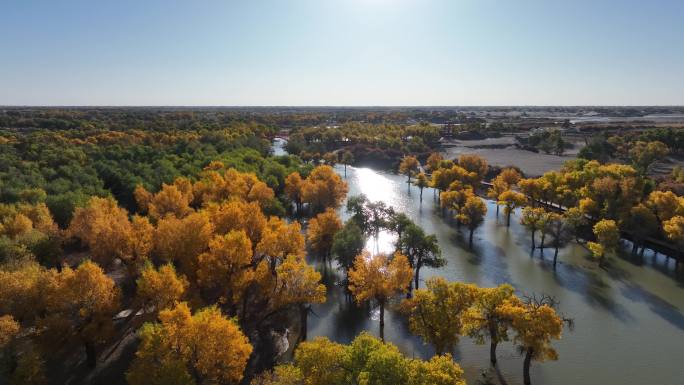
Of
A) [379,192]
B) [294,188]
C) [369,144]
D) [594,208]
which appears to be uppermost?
[369,144]

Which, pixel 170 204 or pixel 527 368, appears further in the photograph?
pixel 170 204

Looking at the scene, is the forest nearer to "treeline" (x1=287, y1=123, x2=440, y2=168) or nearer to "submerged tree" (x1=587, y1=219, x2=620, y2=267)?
"submerged tree" (x1=587, y1=219, x2=620, y2=267)

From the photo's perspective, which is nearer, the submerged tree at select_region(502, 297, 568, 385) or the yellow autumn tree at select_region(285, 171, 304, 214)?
the submerged tree at select_region(502, 297, 568, 385)

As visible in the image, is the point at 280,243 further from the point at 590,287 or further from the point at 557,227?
the point at 557,227

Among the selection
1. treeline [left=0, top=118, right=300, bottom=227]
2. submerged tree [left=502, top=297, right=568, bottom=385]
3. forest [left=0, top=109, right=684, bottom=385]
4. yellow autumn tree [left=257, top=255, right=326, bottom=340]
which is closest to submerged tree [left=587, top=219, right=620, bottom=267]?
forest [left=0, top=109, right=684, bottom=385]

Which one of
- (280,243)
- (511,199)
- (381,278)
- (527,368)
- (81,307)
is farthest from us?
(511,199)

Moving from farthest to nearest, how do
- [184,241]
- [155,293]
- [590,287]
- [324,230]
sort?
1. [324,230]
2. [590,287]
3. [184,241]
4. [155,293]

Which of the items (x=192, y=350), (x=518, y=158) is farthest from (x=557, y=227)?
(x=518, y=158)
